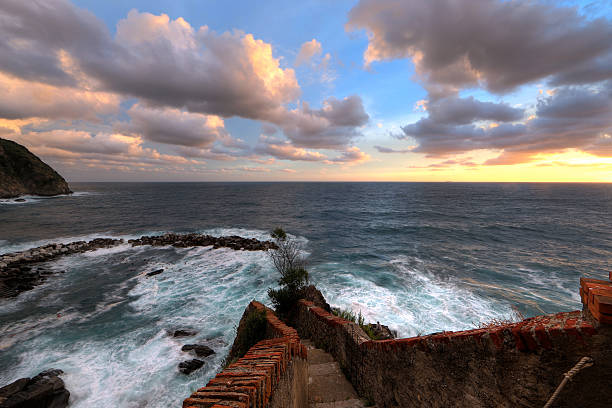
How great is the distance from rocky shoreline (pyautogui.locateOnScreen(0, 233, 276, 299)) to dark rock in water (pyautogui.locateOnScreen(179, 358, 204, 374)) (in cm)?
1678

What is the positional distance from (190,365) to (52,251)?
2759 cm

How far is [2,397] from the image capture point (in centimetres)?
808

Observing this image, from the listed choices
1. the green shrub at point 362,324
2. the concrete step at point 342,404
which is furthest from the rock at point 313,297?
the concrete step at point 342,404

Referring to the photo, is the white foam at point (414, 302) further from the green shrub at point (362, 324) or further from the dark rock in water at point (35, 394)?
the dark rock in water at point (35, 394)

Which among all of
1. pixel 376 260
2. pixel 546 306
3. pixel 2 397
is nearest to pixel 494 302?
pixel 546 306

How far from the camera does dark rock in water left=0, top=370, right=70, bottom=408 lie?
26.3ft

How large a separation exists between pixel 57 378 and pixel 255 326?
8139 millimetres

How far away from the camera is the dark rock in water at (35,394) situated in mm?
8008

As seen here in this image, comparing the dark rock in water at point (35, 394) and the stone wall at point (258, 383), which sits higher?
the stone wall at point (258, 383)

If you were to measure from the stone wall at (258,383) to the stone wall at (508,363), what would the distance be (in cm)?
211

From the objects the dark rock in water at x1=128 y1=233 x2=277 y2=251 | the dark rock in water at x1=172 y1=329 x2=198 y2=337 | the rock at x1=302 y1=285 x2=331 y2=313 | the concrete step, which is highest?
the concrete step

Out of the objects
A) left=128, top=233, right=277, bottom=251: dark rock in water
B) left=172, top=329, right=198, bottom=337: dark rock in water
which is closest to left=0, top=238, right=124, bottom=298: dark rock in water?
left=128, top=233, right=277, bottom=251: dark rock in water

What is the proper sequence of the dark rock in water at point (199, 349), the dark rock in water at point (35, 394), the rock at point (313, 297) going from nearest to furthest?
the dark rock in water at point (35, 394), the dark rock in water at point (199, 349), the rock at point (313, 297)

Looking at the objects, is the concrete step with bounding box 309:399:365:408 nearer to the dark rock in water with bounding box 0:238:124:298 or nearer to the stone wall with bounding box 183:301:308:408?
the stone wall with bounding box 183:301:308:408
